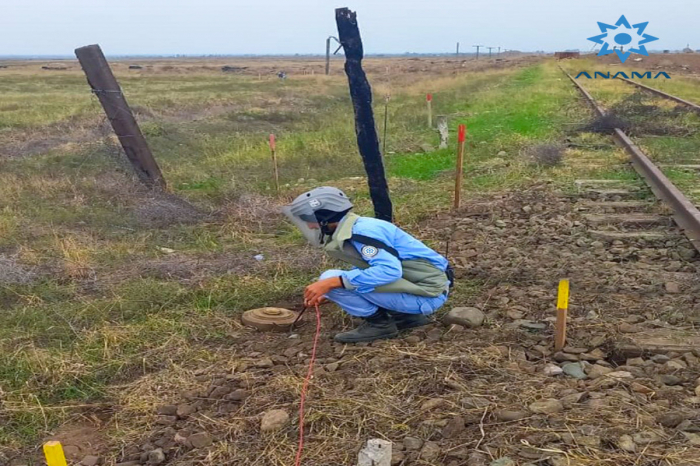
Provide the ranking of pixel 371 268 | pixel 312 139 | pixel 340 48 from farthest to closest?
1. pixel 312 139
2. pixel 340 48
3. pixel 371 268

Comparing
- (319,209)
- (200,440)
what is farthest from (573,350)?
(200,440)

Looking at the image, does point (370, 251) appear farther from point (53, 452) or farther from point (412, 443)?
point (53, 452)

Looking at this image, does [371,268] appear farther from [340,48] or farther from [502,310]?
[340,48]

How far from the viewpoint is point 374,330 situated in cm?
417

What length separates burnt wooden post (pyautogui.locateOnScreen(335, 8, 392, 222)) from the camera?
534cm

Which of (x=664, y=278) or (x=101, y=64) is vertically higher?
(x=101, y=64)

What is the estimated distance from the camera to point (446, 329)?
428cm

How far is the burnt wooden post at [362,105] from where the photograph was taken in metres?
5.34

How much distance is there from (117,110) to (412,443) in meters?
6.49

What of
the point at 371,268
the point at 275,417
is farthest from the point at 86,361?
the point at 371,268

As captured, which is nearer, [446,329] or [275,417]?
[275,417]

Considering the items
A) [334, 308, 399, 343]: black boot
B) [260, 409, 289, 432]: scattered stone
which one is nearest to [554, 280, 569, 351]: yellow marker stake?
[334, 308, 399, 343]: black boot

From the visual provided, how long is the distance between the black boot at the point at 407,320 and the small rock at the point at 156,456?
172 centimetres

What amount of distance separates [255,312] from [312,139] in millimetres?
9501
